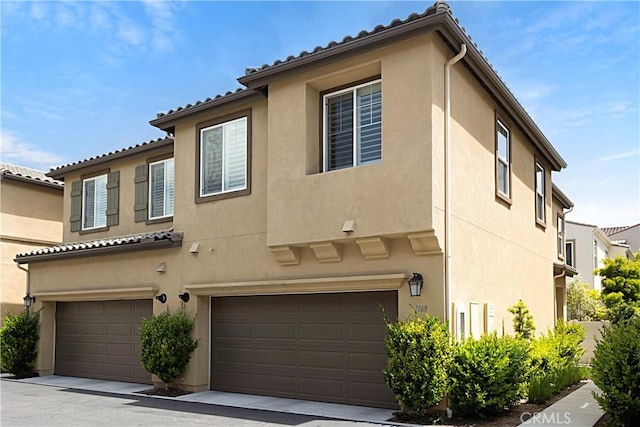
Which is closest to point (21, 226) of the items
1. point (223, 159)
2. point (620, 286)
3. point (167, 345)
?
point (167, 345)

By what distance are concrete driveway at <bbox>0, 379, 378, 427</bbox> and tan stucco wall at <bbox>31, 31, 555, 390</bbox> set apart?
71.3 inches

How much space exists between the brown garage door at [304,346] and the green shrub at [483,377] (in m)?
1.56

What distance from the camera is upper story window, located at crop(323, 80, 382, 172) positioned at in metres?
11.7

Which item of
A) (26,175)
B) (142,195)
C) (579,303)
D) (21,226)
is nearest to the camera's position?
(142,195)

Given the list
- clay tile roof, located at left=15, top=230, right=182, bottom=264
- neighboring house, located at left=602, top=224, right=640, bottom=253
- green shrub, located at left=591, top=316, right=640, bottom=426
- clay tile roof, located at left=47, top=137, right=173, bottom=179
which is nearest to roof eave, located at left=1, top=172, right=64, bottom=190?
clay tile roof, located at left=47, top=137, right=173, bottom=179

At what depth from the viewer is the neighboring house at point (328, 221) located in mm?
10938

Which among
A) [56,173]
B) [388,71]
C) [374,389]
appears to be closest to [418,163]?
[388,71]

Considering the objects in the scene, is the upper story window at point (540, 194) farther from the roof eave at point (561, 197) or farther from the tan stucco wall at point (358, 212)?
the roof eave at point (561, 197)

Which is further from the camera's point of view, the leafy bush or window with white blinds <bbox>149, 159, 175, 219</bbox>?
window with white blinds <bbox>149, 159, 175, 219</bbox>

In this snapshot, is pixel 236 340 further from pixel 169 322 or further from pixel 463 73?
pixel 463 73

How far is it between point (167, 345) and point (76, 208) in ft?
25.8

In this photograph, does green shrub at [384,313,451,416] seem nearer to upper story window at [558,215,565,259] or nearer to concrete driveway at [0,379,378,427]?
concrete driveway at [0,379,378,427]

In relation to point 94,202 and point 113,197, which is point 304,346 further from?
point 94,202

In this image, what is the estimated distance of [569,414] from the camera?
10.7 meters
